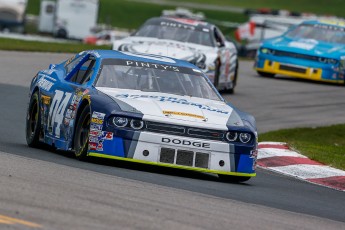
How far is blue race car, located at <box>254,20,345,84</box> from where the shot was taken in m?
26.3

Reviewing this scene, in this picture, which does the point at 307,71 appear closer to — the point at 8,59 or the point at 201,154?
the point at 8,59

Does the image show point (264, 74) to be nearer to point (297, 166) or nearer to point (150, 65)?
point (297, 166)

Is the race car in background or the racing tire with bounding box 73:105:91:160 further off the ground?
the racing tire with bounding box 73:105:91:160

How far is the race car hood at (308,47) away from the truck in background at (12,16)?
25634 millimetres

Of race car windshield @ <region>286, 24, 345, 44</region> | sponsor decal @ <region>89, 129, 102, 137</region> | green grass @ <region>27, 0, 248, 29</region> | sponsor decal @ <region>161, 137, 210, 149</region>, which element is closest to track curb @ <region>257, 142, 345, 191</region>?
sponsor decal @ <region>161, 137, 210, 149</region>

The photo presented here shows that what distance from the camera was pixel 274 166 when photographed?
13.3m

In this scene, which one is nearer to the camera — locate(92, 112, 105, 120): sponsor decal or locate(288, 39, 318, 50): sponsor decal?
locate(92, 112, 105, 120): sponsor decal

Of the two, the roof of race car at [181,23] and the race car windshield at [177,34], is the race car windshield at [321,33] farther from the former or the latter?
the race car windshield at [177,34]

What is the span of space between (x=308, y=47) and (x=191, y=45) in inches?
225

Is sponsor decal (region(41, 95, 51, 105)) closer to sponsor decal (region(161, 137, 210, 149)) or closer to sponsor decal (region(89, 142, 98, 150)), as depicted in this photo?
sponsor decal (region(89, 142, 98, 150))

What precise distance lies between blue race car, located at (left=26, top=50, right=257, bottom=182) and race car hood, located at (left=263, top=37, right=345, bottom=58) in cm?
1407

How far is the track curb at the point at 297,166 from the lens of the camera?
12.4m

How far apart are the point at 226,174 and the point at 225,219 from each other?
287cm

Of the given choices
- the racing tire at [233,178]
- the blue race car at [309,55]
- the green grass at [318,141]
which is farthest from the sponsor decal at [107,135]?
the blue race car at [309,55]
